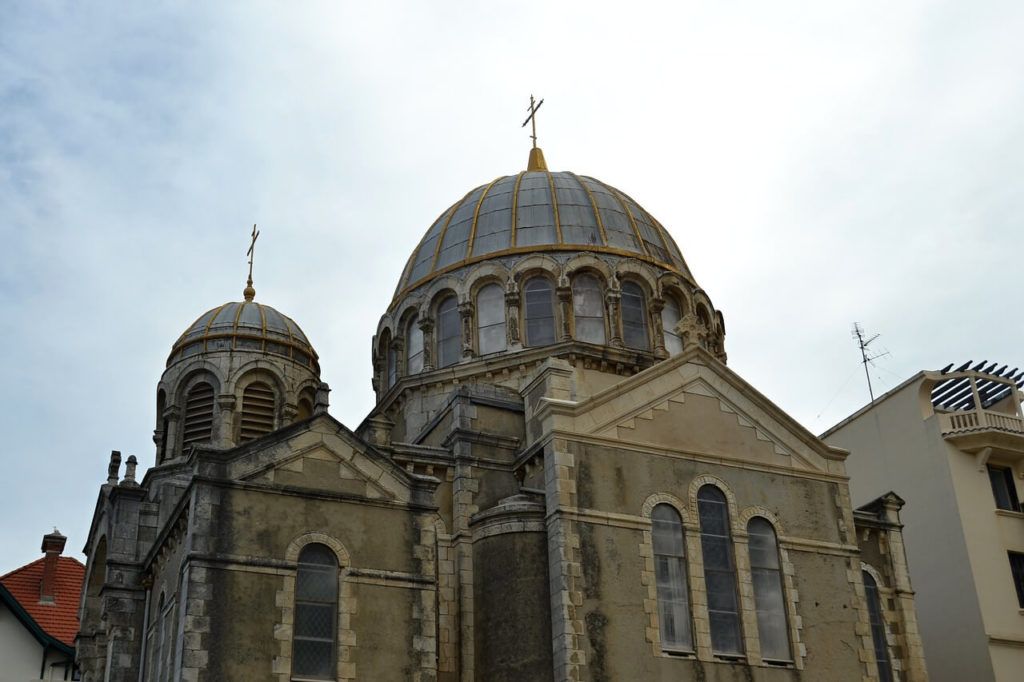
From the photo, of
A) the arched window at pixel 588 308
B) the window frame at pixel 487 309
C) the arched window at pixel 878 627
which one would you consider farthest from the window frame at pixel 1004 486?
the window frame at pixel 487 309

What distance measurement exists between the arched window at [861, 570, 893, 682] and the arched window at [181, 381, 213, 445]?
1556 cm

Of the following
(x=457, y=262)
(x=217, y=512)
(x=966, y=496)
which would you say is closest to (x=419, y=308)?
(x=457, y=262)

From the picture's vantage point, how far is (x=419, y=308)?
33125mm

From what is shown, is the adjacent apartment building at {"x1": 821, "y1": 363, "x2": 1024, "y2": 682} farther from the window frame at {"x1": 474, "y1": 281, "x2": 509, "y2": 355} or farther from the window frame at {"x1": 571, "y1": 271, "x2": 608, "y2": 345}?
the window frame at {"x1": 474, "y1": 281, "x2": 509, "y2": 355}

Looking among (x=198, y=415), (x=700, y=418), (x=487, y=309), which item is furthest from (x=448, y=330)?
(x=700, y=418)

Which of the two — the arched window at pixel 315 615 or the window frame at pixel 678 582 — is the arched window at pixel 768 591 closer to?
the window frame at pixel 678 582

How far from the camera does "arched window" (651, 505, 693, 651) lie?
23328 millimetres

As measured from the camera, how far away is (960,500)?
32.4 meters

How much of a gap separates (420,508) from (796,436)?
862 cm

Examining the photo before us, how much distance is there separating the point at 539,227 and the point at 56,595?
55.0 feet

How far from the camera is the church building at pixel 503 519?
21266mm

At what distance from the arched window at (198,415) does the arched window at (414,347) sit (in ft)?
17.0

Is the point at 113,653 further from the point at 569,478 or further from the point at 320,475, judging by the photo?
the point at 569,478

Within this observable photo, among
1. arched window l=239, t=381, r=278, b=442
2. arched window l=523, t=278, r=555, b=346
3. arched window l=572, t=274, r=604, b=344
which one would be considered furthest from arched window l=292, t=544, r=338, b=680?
arched window l=572, t=274, r=604, b=344
